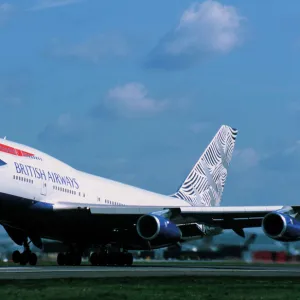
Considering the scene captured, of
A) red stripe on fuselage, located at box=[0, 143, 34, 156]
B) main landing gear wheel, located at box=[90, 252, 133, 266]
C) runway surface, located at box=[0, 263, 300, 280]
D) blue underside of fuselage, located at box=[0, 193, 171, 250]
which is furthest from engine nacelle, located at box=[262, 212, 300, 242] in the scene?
red stripe on fuselage, located at box=[0, 143, 34, 156]

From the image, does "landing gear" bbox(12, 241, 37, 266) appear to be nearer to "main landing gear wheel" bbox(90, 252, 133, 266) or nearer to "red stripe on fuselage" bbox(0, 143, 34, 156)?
"main landing gear wheel" bbox(90, 252, 133, 266)

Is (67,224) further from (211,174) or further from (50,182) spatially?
(211,174)

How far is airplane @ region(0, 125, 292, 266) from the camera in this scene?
35375 mm

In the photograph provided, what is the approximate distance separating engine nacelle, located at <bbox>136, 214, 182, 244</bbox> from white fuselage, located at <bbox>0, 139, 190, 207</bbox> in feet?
15.1

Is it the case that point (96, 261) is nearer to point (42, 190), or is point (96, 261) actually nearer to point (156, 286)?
point (42, 190)

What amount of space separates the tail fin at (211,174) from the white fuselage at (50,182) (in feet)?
19.2

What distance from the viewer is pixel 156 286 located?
19.6 m

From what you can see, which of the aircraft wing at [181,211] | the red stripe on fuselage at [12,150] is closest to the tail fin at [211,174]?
the aircraft wing at [181,211]

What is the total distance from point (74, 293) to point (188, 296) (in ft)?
7.49

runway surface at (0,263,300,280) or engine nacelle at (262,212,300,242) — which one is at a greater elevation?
engine nacelle at (262,212,300,242)

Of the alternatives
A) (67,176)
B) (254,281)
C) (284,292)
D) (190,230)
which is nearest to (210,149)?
(190,230)

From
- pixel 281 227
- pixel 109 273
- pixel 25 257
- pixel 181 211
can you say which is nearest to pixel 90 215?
pixel 25 257

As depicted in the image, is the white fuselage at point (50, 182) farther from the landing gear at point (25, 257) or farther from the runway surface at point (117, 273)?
the runway surface at point (117, 273)

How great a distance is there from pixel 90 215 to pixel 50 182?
7.98 feet
